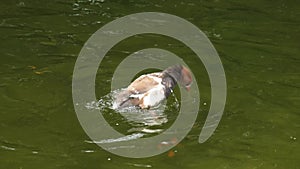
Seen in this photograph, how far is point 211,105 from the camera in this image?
596 cm

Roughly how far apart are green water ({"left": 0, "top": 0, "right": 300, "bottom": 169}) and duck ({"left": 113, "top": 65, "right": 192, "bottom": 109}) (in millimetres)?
237

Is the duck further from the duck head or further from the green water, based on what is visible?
the green water

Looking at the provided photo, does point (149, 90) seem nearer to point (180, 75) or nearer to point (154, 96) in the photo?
point (154, 96)

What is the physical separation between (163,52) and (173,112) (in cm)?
196

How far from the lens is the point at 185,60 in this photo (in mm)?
7320

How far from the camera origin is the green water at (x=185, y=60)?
491 centimetres

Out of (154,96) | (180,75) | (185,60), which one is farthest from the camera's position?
(185,60)

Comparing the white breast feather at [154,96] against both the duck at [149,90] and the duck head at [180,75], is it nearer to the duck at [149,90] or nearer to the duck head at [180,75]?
the duck at [149,90]

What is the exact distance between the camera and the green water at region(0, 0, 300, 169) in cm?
491

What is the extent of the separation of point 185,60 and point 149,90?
65.0 inches

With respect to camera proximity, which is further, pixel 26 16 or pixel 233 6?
pixel 233 6

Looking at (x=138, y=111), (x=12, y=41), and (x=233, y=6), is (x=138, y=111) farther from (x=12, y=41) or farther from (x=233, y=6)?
(x=233, y=6)

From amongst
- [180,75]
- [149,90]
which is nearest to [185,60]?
[180,75]

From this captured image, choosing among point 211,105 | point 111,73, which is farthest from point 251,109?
point 111,73
